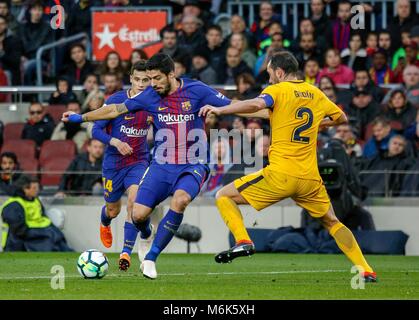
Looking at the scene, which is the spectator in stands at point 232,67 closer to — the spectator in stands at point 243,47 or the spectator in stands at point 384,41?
the spectator in stands at point 243,47

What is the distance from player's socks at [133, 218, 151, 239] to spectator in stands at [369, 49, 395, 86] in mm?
8053

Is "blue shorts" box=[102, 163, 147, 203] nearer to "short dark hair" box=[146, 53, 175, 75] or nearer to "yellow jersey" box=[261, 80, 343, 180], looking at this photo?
"short dark hair" box=[146, 53, 175, 75]

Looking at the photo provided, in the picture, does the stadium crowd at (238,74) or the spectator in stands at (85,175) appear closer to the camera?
the stadium crowd at (238,74)

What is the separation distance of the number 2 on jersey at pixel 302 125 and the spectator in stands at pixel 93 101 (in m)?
9.05

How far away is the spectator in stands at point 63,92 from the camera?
2248cm

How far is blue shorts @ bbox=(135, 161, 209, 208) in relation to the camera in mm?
13438

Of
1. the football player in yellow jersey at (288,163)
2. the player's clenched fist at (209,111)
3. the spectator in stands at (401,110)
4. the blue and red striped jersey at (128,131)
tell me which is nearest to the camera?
the player's clenched fist at (209,111)

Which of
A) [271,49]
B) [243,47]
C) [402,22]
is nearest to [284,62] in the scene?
[271,49]

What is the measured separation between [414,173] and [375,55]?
3376mm

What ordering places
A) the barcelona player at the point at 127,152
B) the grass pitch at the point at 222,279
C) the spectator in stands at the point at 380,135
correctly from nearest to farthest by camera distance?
1. the grass pitch at the point at 222,279
2. the barcelona player at the point at 127,152
3. the spectator in stands at the point at 380,135

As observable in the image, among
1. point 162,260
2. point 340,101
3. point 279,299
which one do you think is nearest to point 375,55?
point 340,101

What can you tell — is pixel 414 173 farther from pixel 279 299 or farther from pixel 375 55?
pixel 279 299

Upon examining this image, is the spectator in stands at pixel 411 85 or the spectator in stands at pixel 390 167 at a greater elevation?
the spectator in stands at pixel 411 85

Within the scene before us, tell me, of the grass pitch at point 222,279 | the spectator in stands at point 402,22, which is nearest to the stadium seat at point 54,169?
the grass pitch at point 222,279
